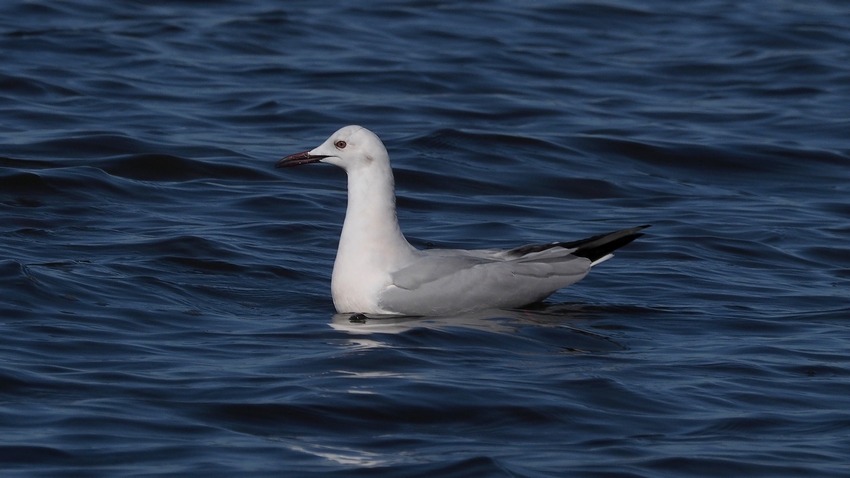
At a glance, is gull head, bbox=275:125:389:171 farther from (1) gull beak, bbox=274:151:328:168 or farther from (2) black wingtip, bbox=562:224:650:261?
(2) black wingtip, bbox=562:224:650:261

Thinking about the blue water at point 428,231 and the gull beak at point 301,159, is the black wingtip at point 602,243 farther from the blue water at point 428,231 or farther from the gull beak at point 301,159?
the gull beak at point 301,159

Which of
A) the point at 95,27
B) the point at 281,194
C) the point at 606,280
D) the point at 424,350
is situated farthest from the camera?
the point at 95,27

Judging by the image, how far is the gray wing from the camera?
28.7 feet

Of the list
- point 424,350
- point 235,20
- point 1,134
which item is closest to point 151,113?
point 1,134

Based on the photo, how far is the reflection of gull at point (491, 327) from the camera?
8.38 m

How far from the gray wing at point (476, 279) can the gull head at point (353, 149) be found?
62cm

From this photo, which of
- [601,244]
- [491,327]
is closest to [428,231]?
[601,244]

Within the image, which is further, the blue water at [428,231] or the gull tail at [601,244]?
the gull tail at [601,244]

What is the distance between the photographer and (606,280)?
1042 centimetres

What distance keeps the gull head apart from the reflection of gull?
89 cm

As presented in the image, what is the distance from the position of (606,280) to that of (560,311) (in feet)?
3.69

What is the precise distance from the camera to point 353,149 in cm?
906

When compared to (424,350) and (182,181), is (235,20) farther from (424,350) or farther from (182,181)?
(424,350)

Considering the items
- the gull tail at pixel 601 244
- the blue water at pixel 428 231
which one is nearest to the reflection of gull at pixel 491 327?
the blue water at pixel 428 231
